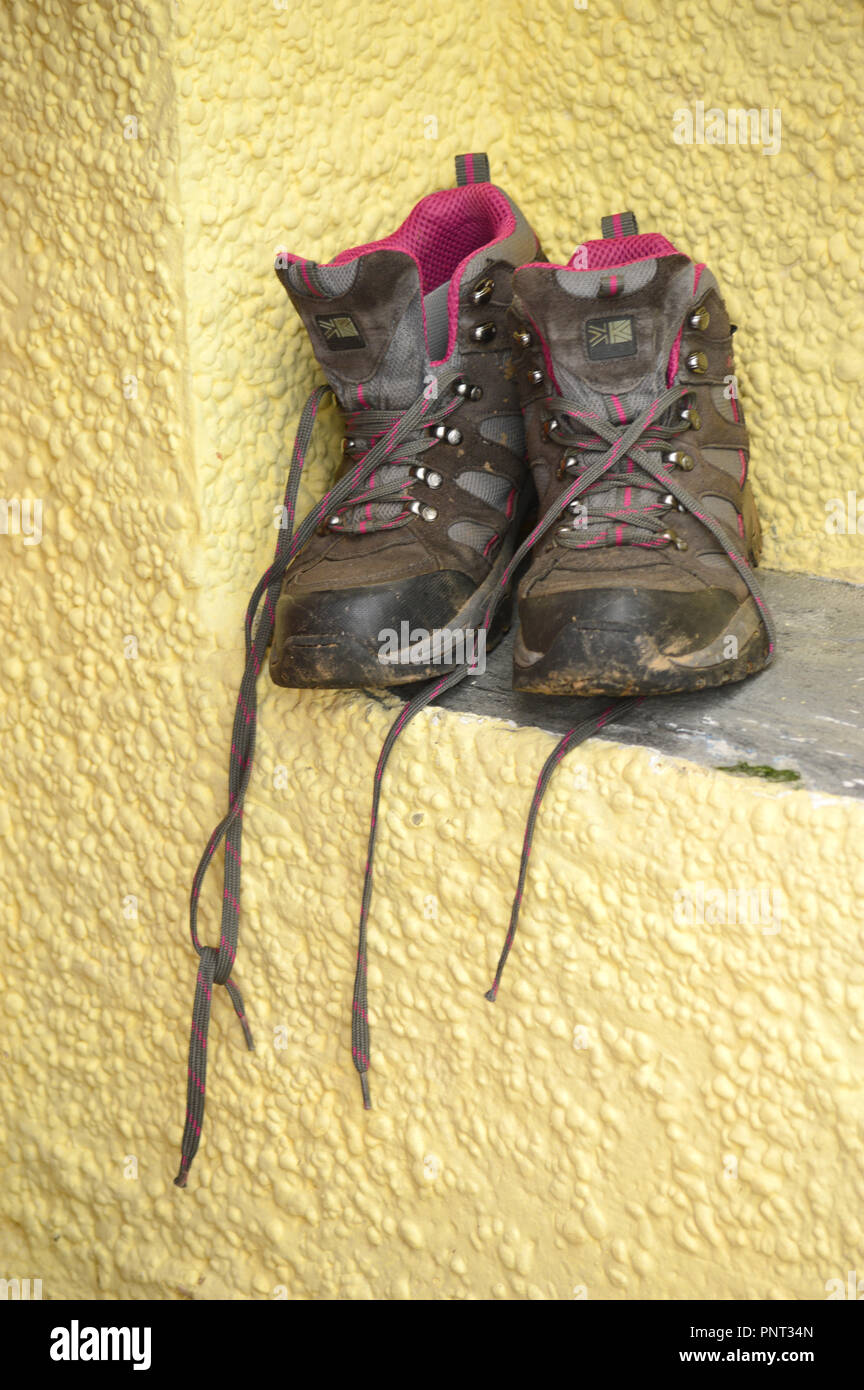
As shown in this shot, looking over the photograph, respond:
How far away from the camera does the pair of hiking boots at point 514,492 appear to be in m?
0.81

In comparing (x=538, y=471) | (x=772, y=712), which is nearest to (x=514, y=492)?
(x=538, y=471)

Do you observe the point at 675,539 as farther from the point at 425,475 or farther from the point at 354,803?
the point at 354,803

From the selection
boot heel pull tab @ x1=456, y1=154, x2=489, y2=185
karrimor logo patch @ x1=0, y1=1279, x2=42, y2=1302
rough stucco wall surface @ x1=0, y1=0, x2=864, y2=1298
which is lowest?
karrimor logo patch @ x1=0, y1=1279, x2=42, y2=1302

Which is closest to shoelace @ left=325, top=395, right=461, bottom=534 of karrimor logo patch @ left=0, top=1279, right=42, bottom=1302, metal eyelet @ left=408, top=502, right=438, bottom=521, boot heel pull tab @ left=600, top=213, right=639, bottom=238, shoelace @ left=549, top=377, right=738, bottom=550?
metal eyelet @ left=408, top=502, right=438, bottom=521

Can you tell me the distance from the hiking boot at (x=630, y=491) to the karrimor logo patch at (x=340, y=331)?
5.0 inches

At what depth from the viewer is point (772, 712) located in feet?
2.72

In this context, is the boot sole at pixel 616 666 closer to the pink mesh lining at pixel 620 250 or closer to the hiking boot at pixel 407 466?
the hiking boot at pixel 407 466

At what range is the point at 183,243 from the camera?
0.93m

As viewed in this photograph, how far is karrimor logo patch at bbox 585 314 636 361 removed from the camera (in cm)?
84

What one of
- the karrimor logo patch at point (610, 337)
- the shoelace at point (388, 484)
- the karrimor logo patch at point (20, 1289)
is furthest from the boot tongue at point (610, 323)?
the karrimor logo patch at point (20, 1289)

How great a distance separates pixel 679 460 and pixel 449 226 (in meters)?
0.32

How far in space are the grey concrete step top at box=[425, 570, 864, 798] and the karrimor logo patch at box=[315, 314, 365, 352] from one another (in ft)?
0.89

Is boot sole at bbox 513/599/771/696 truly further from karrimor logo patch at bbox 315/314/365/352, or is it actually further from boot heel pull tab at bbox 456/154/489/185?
boot heel pull tab at bbox 456/154/489/185

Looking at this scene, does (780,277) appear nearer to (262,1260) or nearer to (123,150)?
(123,150)
